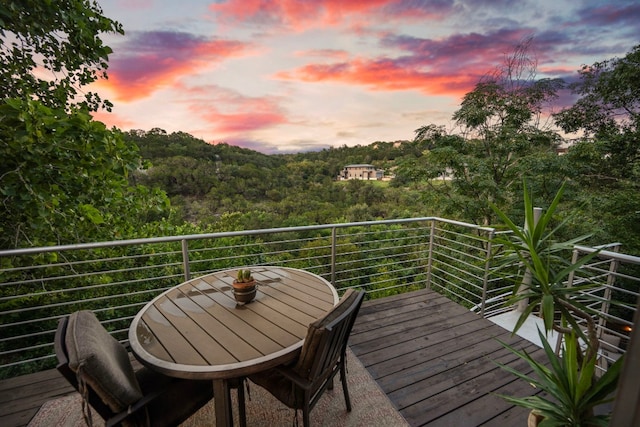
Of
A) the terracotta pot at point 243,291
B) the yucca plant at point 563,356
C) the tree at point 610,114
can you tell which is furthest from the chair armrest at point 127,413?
the tree at point 610,114

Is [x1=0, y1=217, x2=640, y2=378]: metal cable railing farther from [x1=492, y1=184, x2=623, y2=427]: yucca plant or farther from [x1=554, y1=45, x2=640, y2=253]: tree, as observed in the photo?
[x1=554, y1=45, x2=640, y2=253]: tree

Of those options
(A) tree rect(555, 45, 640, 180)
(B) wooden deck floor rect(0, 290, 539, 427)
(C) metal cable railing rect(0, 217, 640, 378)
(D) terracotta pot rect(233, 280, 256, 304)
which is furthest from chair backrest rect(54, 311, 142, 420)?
(A) tree rect(555, 45, 640, 180)

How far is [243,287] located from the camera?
1.78 meters

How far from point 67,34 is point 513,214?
9.87m

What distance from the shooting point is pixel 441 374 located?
2256 mm

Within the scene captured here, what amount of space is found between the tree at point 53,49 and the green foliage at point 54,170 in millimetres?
573

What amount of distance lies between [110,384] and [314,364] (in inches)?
33.4

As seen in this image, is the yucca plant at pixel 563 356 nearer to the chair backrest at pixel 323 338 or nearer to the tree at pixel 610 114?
the chair backrest at pixel 323 338

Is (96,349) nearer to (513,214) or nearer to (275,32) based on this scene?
(275,32)

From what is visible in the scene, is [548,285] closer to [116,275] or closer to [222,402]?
[222,402]

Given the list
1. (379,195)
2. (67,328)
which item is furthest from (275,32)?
(379,195)

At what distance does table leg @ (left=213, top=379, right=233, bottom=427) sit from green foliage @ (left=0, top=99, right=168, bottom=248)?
6.21ft

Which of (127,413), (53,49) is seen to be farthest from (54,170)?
(127,413)

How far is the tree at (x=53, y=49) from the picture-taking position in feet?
7.83
